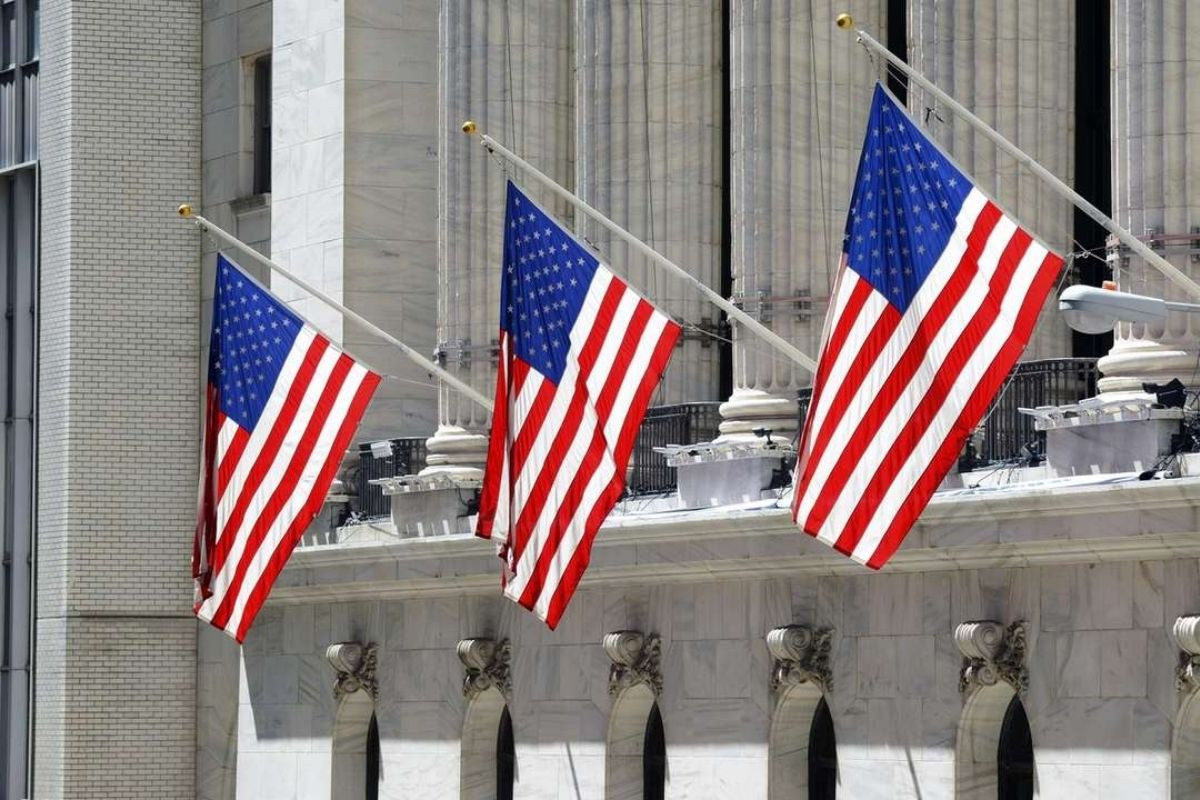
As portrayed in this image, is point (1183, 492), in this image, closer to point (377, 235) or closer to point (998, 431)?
point (998, 431)

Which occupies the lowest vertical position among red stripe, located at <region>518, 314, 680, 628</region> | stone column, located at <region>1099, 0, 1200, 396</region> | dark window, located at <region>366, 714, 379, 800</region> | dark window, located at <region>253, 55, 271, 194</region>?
dark window, located at <region>366, 714, 379, 800</region>

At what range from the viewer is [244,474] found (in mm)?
40500

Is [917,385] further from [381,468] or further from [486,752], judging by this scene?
[381,468]

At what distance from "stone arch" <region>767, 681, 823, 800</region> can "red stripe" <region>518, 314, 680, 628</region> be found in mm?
3354

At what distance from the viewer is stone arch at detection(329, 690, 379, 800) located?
4522cm

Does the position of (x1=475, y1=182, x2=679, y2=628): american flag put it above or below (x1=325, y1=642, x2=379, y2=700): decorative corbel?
above

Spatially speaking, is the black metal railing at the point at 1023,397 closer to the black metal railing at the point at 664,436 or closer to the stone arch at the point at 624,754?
the black metal railing at the point at 664,436

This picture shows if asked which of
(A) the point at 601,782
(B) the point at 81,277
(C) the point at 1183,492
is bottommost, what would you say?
(A) the point at 601,782

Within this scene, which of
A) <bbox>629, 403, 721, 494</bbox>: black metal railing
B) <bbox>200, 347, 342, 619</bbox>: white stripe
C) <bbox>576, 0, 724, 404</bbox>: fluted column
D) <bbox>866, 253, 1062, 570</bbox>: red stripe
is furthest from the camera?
<bbox>576, 0, 724, 404</bbox>: fluted column

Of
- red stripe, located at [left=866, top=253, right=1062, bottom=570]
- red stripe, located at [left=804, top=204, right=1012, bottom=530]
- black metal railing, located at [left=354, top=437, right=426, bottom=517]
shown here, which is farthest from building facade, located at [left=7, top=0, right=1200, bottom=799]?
red stripe, located at [left=804, top=204, right=1012, bottom=530]

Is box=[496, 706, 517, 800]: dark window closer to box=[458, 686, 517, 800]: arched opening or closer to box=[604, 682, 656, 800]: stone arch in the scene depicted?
box=[458, 686, 517, 800]: arched opening

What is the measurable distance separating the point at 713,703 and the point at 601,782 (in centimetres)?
255

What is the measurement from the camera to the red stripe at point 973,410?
1141 inches

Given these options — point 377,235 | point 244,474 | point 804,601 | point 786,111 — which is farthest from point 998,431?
point 377,235
